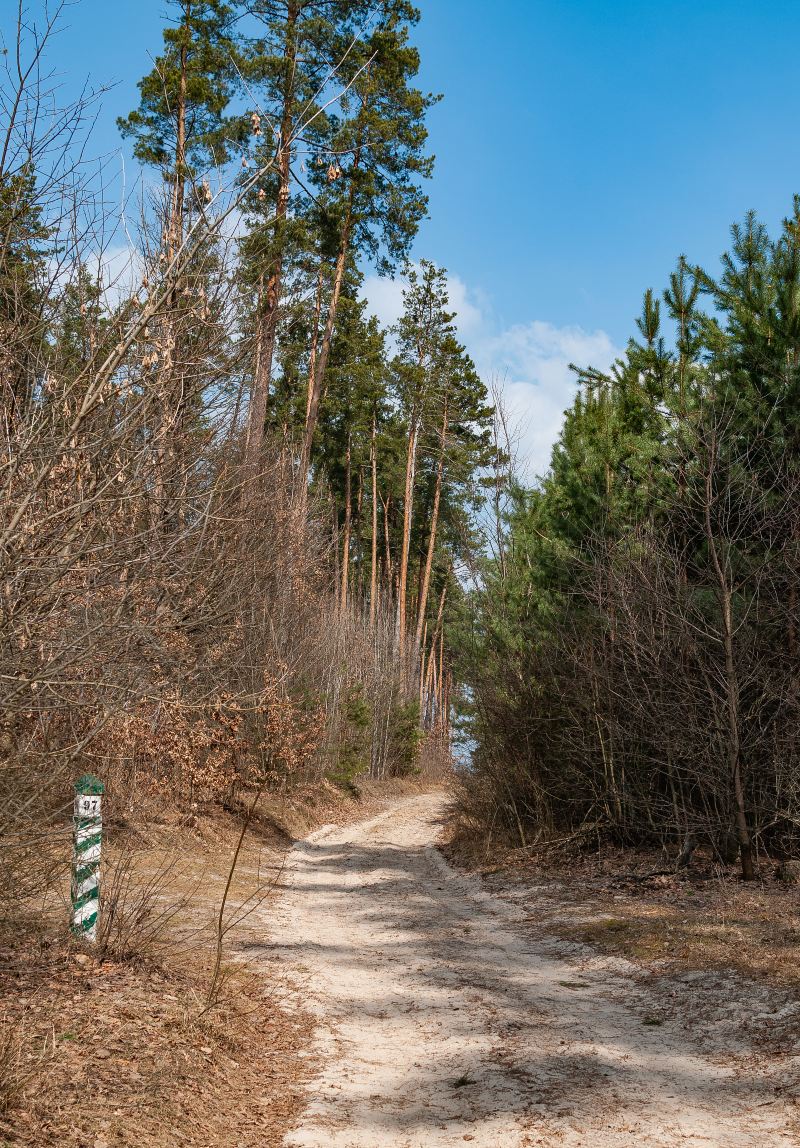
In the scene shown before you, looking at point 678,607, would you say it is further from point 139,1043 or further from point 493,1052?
point 139,1043

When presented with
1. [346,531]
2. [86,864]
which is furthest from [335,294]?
[86,864]

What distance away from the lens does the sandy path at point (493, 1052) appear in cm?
446

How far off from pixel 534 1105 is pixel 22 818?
10.7ft

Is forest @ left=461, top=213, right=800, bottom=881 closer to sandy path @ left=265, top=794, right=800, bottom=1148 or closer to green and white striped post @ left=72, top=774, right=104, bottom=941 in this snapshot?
sandy path @ left=265, top=794, right=800, bottom=1148

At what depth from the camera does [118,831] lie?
1153cm

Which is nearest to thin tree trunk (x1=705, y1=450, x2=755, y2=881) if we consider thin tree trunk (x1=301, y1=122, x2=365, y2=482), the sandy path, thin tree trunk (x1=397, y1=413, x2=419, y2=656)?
the sandy path

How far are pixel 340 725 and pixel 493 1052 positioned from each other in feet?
61.6

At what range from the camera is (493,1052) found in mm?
5582

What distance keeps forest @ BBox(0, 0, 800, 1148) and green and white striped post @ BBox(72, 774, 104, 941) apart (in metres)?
0.03

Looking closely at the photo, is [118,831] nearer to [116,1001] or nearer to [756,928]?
[116,1001]

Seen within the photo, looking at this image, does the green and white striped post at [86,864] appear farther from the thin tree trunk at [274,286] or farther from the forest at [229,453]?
the thin tree trunk at [274,286]


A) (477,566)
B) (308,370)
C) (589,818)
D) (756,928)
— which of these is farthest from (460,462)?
(756,928)

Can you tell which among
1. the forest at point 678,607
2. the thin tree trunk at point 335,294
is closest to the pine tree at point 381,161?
the thin tree trunk at point 335,294

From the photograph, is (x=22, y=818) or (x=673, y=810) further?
(x=673, y=810)
